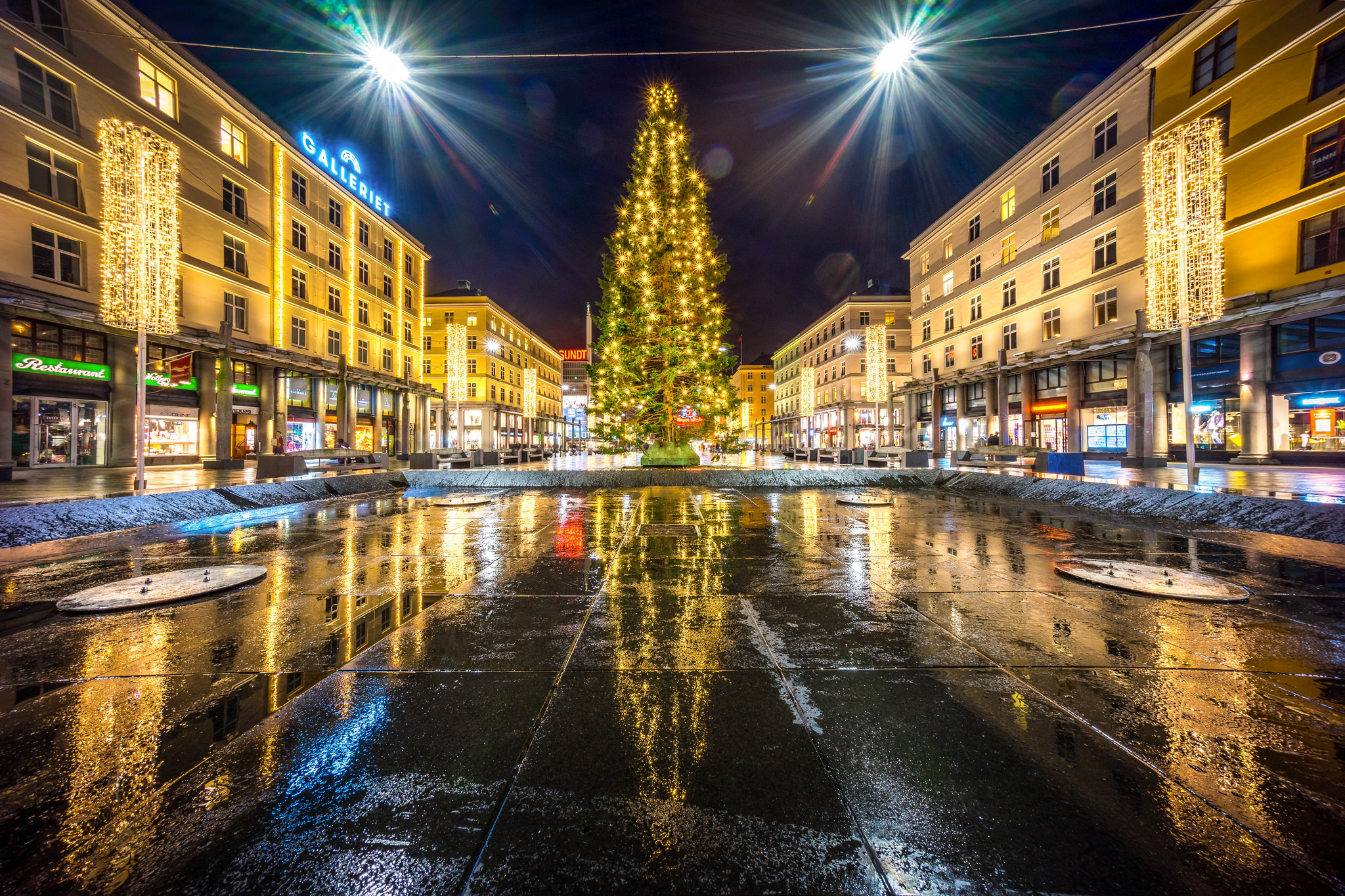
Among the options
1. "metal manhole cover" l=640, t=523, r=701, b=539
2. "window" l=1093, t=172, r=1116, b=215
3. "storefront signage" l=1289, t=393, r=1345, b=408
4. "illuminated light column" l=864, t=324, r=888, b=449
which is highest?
"window" l=1093, t=172, r=1116, b=215

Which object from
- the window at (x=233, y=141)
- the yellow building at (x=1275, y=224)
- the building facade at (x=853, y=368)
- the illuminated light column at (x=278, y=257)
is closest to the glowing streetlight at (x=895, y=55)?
the yellow building at (x=1275, y=224)

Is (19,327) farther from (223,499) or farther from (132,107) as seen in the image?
(223,499)

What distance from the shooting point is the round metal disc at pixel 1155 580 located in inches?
174

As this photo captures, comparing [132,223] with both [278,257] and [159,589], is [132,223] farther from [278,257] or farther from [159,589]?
[278,257]

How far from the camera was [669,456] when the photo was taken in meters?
21.0

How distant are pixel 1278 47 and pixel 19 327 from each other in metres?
47.4

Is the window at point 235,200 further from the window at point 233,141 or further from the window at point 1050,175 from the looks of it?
the window at point 1050,175

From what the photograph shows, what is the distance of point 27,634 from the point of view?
3678mm

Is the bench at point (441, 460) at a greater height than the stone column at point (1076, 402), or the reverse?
the stone column at point (1076, 402)

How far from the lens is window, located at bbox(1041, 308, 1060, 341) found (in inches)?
1090

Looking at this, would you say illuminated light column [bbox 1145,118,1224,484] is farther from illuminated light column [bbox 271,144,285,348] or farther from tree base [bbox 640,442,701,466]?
illuminated light column [bbox 271,144,285,348]

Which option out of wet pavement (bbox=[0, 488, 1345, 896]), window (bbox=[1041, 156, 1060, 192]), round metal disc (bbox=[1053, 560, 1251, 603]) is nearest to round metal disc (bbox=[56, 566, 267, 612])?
wet pavement (bbox=[0, 488, 1345, 896])

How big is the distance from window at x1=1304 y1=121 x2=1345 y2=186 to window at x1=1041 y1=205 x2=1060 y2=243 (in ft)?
33.3

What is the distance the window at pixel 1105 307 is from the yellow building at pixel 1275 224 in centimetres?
354
